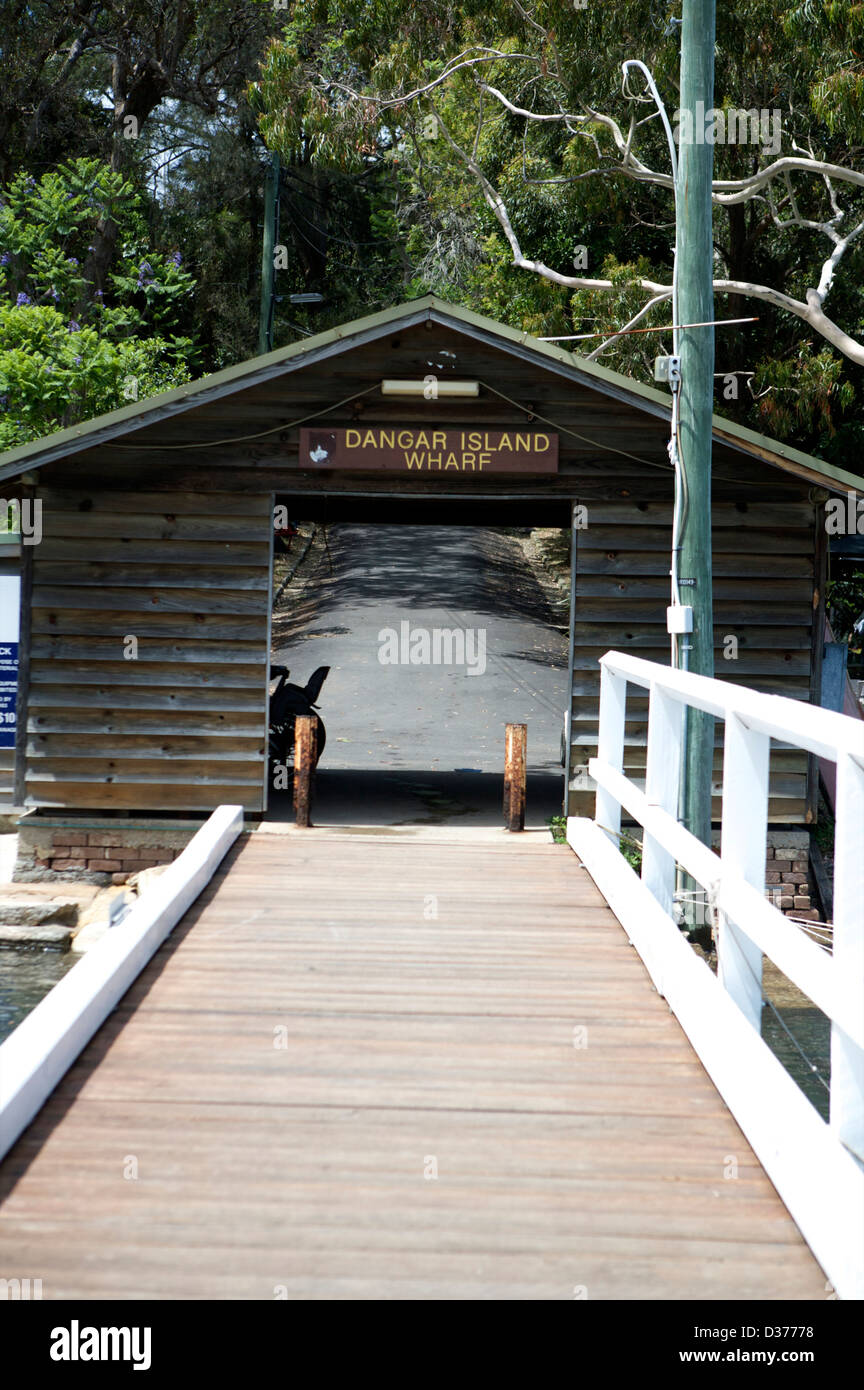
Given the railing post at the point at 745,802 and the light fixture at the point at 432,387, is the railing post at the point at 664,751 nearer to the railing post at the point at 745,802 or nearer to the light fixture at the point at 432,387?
the railing post at the point at 745,802

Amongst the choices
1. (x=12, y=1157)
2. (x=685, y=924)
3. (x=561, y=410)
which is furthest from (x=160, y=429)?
(x=12, y=1157)

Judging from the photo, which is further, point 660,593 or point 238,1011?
point 660,593

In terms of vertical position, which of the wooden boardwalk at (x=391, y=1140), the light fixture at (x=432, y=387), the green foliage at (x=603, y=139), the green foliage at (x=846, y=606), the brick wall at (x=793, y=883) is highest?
the green foliage at (x=603, y=139)

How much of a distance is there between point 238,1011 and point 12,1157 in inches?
52.0

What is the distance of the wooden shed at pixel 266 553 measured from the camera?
11344mm

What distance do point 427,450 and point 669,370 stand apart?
222 centimetres

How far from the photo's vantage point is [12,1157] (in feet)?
11.8

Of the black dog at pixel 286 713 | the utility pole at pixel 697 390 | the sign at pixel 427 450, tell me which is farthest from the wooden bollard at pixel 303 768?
the utility pole at pixel 697 390

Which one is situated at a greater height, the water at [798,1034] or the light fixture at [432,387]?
the light fixture at [432,387]

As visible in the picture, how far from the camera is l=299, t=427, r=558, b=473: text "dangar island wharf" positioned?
1131cm

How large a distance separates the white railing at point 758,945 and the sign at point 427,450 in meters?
5.17

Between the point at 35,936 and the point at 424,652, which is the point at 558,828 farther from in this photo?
the point at 424,652
